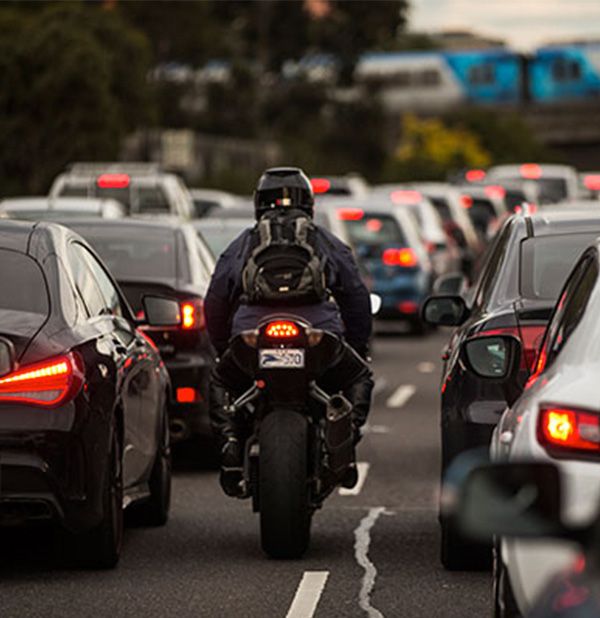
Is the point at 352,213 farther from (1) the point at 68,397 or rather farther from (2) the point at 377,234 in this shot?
(1) the point at 68,397

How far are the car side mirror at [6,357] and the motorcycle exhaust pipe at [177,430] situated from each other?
4.73 meters

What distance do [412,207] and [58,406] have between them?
27235 mm

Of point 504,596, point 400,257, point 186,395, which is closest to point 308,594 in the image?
point 504,596

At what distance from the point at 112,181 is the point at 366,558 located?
28.3m

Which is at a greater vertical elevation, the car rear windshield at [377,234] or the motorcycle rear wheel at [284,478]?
the motorcycle rear wheel at [284,478]

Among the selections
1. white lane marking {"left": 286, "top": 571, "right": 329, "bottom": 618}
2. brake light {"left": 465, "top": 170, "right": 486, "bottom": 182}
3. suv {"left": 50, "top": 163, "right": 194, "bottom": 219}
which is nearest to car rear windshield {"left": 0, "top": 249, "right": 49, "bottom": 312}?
white lane marking {"left": 286, "top": 571, "right": 329, "bottom": 618}

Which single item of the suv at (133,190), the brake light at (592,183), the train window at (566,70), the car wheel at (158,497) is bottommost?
the train window at (566,70)

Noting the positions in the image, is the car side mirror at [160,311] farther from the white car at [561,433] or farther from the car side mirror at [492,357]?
the white car at [561,433]

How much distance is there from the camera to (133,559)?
10.5m

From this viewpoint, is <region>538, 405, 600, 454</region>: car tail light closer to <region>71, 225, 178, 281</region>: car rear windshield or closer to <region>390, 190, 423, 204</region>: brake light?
<region>71, 225, 178, 281</region>: car rear windshield

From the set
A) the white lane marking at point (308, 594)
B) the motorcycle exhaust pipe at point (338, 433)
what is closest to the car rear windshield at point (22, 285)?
the motorcycle exhaust pipe at point (338, 433)

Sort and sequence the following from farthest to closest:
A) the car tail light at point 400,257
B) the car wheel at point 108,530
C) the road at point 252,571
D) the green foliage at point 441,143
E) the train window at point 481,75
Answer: the train window at point 481,75 < the green foliage at point 441,143 < the car tail light at point 400,257 < the car wheel at point 108,530 < the road at point 252,571

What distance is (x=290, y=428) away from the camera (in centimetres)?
1025

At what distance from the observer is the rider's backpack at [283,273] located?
1052cm
